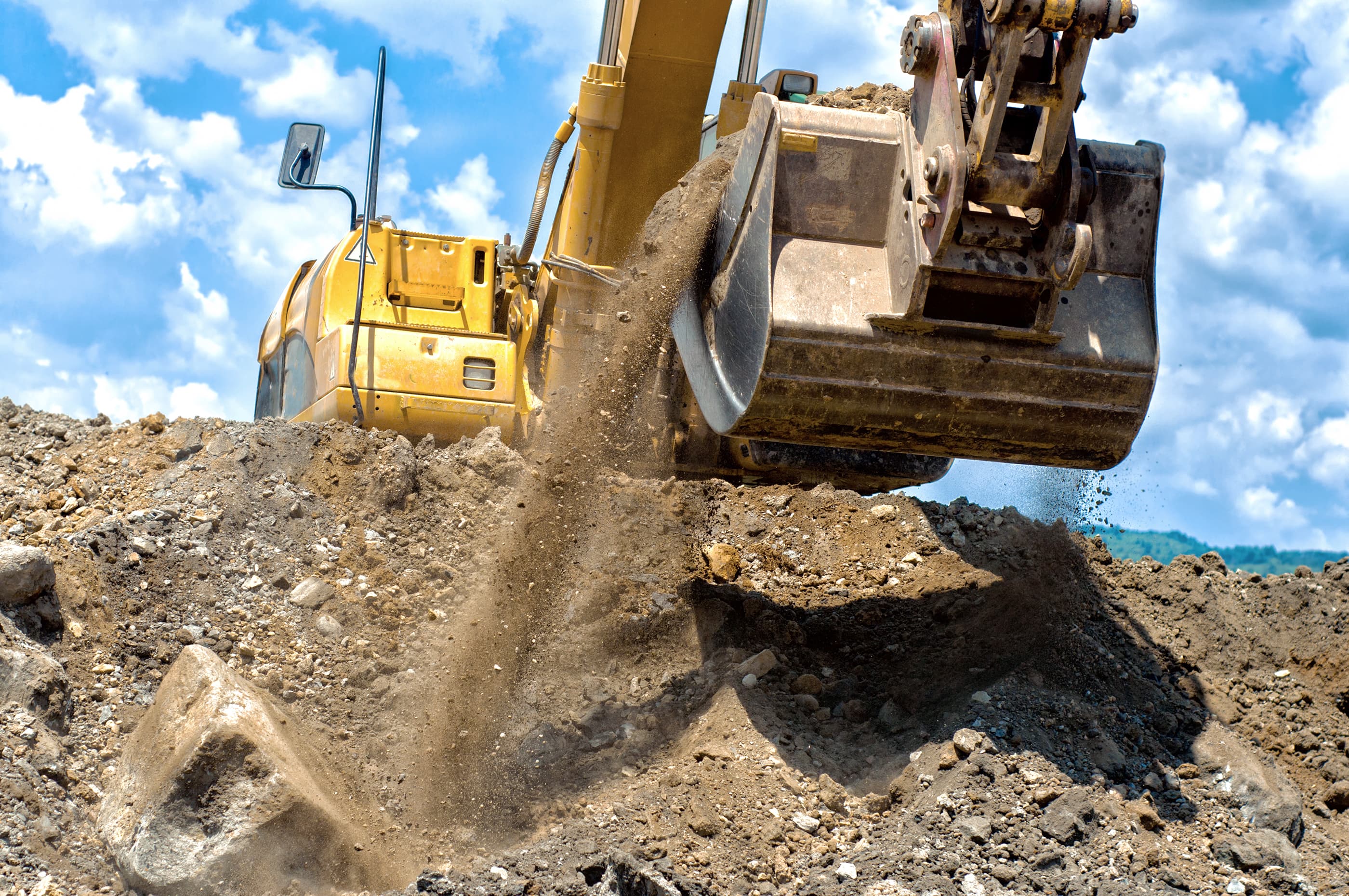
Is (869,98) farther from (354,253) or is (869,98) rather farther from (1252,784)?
(1252,784)

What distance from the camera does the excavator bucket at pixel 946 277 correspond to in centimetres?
445

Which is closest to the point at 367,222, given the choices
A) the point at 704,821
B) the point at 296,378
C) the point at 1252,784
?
the point at 296,378

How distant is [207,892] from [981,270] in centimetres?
337

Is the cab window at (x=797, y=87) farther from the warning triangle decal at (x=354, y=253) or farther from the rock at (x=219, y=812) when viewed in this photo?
the rock at (x=219, y=812)

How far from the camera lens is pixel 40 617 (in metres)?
5.13

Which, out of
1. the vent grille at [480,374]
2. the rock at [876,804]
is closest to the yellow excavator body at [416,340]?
the vent grille at [480,374]

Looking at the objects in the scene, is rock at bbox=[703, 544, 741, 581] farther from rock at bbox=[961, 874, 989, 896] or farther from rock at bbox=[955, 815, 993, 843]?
rock at bbox=[961, 874, 989, 896]

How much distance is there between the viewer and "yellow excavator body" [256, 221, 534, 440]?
7.02 metres

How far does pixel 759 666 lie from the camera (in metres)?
5.42

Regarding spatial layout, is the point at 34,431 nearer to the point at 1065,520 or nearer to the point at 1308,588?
the point at 1065,520

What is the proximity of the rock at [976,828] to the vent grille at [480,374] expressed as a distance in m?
3.70

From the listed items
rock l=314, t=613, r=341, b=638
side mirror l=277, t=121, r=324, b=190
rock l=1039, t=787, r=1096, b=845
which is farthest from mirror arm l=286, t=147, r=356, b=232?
rock l=1039, t=787, r=1096, b=845

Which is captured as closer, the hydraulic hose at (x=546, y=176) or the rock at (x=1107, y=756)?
the rock at (x=1107, y=756)

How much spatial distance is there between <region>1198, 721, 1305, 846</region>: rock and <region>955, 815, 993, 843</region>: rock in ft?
3.76
